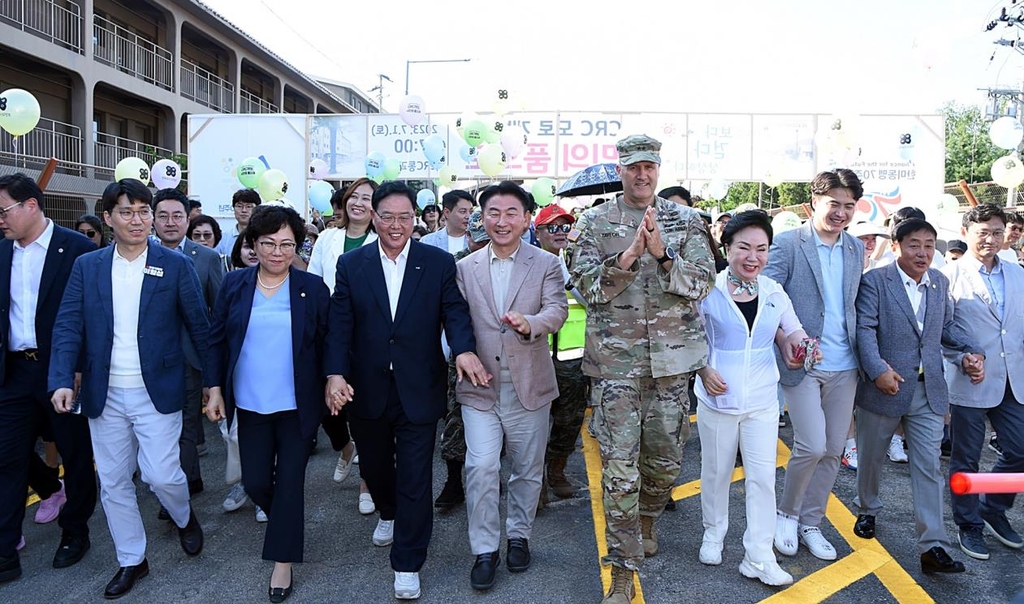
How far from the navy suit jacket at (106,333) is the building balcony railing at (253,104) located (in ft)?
78.4

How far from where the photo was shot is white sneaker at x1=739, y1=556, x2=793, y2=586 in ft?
11.2

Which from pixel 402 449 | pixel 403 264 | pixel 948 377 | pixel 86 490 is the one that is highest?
pixel 403 264

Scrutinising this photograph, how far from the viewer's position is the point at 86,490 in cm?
389

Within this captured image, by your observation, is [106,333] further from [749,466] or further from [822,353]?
[822,353]

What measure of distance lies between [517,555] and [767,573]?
129cm

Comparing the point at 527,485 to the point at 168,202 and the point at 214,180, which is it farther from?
the point at 214,180

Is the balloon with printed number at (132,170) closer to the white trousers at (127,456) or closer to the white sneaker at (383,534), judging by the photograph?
the white trousers at (127,456)

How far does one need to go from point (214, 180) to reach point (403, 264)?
445 inches

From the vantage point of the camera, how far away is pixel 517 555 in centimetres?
366

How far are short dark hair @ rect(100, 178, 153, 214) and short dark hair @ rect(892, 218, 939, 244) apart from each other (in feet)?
13.9

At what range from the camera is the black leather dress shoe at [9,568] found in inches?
141

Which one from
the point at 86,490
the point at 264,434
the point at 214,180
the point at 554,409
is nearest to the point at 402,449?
the point at 264,434

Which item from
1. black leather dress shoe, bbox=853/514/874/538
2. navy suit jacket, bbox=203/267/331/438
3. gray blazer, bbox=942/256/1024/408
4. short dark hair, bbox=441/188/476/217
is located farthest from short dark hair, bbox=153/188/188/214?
gray blazer, bbox=942/256/1024/408

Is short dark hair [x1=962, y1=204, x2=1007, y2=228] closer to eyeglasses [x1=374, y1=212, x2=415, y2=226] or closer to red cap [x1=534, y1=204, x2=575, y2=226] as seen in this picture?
red cap [x1=534, y1=204, x2=575, y2=226]
